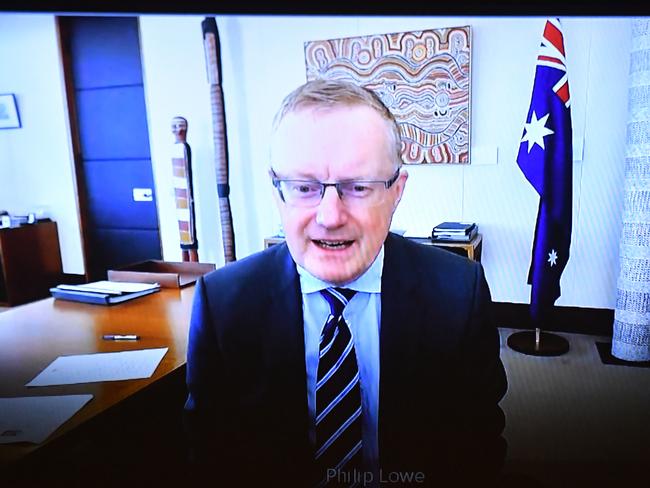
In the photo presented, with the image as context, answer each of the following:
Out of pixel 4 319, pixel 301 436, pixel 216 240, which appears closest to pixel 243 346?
pixel 301 436

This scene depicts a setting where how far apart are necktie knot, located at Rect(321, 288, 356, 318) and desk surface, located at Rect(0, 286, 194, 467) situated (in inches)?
11.7

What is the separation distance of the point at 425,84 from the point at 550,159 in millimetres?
459

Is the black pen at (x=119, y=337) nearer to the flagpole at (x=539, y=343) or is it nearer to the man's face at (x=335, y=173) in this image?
the man's face at (x=335, y=173)

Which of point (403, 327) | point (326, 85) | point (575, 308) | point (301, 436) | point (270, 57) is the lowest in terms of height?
point (575, 308)

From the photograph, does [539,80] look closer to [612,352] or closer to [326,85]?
[612,352]

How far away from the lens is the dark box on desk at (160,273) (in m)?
1.26

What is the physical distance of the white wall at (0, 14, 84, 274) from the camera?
1.51 feet

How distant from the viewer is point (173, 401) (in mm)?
778

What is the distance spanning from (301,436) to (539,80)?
4.13 ft

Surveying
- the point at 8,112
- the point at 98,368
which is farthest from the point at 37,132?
the point at 98,368

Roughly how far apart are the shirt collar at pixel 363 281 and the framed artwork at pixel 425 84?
51 centimetres

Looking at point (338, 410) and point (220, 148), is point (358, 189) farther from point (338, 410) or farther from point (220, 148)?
point (220, 148)

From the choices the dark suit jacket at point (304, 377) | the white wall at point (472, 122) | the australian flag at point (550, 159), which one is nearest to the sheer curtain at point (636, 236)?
the white wall at point (472, 122)

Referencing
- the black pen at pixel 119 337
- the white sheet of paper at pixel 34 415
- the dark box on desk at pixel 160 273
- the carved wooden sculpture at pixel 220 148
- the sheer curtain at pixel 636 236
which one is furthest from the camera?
the dark box on desk at pixel 160 273
